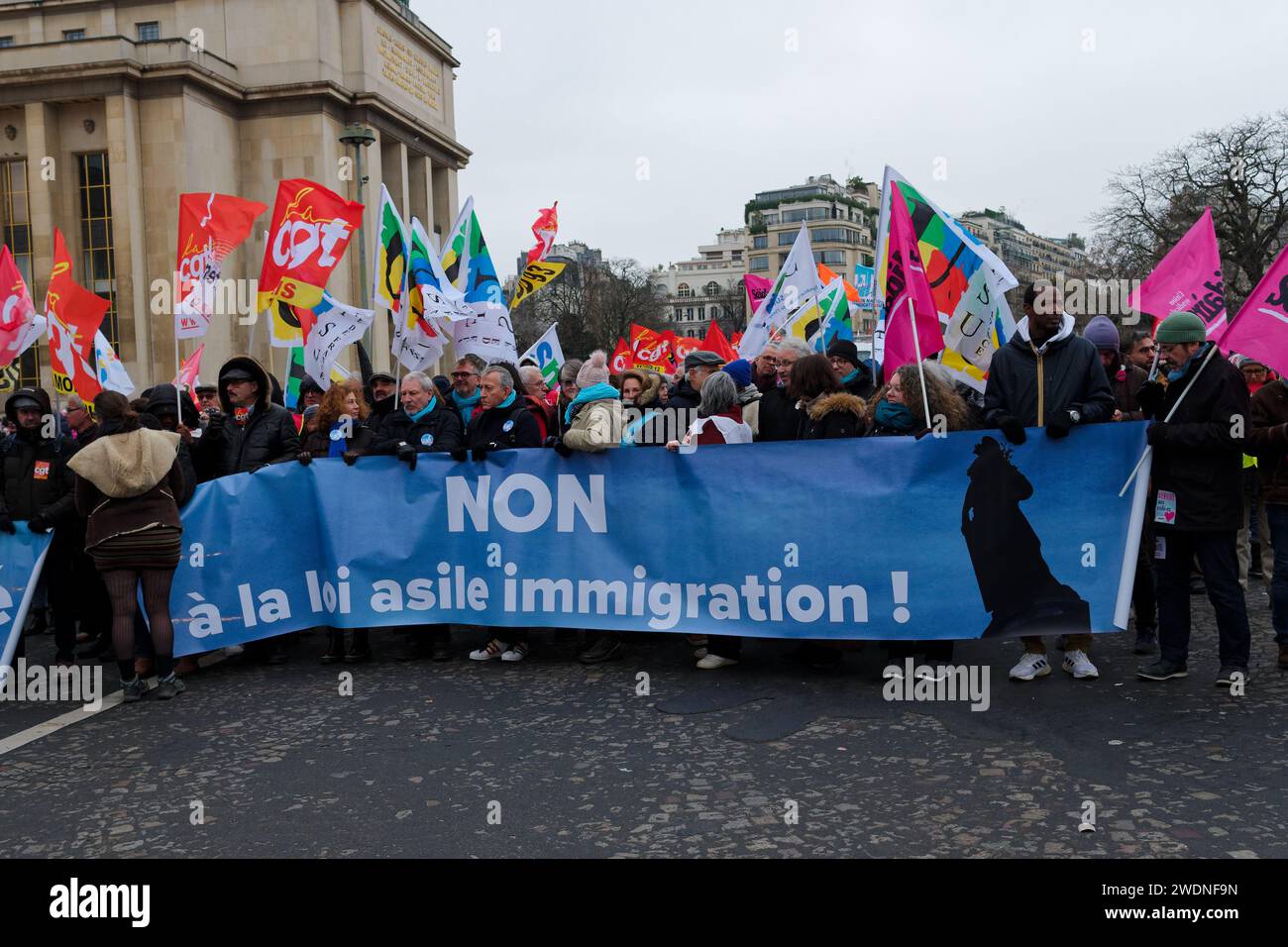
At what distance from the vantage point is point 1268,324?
5.91 meters

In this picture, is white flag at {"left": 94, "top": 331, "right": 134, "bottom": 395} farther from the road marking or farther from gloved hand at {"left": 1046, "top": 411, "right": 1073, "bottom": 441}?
gloved hand at {"left": 1046, "top": 411, "right": 1073, "bottom": 441}

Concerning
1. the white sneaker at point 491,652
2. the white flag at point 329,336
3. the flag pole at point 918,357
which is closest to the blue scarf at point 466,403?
the white flag at point 329,336

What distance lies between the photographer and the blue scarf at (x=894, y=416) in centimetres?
675

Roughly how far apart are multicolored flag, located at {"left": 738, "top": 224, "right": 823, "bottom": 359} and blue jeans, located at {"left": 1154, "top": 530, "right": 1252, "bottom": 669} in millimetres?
6136

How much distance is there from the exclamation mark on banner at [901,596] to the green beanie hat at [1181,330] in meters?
1.90

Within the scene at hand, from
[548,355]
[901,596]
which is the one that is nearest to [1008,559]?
[901,596]

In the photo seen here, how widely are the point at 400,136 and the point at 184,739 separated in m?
55.6

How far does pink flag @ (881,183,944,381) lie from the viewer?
7074 millimetres

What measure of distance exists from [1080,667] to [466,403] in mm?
4534

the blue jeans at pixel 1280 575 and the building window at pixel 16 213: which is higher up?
the building window at pixel 16 213

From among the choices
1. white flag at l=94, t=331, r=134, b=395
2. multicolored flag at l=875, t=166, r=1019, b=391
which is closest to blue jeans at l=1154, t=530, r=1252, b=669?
multicolored flag at l=875, t=166, r=1019, b=391

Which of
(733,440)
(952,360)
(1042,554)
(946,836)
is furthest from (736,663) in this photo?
(946,836)

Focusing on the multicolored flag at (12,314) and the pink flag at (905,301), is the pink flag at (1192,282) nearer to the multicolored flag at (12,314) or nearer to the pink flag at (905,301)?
the pink flag at (905,301)

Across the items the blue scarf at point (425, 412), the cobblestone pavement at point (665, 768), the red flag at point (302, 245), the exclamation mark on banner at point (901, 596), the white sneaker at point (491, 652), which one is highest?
the red flag at point (302, 245)
